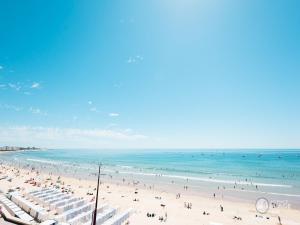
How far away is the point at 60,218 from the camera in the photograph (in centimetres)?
1695

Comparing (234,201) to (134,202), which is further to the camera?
(234,201)

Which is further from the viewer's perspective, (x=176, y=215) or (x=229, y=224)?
(x=176, y=215)

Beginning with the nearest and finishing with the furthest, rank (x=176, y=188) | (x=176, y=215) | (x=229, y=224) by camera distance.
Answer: (x=229, y=224), (x=176, y=215), (x=176, y=188)

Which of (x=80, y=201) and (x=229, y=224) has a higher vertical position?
(x=80, y=201)

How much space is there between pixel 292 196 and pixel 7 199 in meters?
37.3

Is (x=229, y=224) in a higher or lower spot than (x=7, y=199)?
lower

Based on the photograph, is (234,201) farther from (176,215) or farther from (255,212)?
(176,215)

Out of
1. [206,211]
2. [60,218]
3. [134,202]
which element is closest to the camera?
[60,218]

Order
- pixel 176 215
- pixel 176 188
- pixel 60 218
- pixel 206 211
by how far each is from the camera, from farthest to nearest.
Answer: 1. pixel 176 188
2. pixel 206 211
3. pixel 176 215
4. pixel 60 218

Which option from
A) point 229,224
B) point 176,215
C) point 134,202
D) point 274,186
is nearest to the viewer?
point 229,224

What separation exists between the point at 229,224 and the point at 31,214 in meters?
16.6

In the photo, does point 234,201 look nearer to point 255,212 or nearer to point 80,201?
point 255,212

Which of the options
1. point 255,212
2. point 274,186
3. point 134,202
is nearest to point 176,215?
point 134,202

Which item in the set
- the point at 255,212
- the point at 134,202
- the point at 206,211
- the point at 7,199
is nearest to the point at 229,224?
the point at 206,211
